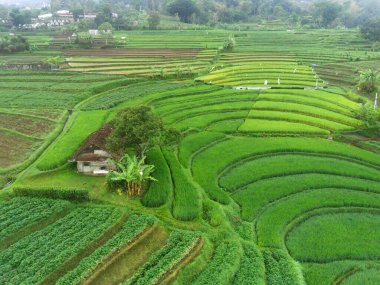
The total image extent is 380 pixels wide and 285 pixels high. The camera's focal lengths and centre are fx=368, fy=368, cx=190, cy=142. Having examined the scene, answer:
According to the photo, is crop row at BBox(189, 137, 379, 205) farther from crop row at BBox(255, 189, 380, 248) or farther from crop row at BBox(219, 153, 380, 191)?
crop row at BBox(255, 189, 380, 248)

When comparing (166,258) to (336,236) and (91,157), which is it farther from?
(91,157)

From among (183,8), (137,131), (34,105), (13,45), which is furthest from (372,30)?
(137,131)

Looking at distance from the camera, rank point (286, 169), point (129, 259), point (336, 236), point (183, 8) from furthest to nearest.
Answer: point (183, 8) < point (286, 169) < point (336, 236) < point (129, 259)

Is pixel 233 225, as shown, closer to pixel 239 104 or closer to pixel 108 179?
pixel 108 179

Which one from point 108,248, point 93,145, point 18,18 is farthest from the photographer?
point 18,18

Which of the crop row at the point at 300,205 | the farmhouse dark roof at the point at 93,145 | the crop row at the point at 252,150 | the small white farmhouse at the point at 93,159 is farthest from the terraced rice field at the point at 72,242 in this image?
the crop row at the point at 252,150

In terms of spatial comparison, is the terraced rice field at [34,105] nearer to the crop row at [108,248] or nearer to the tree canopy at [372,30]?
the crop row at [108,248]

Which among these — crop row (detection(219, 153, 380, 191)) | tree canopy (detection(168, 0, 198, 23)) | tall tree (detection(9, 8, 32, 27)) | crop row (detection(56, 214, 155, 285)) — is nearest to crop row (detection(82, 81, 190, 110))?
crop row (detection(219, 153, 380, 191))
